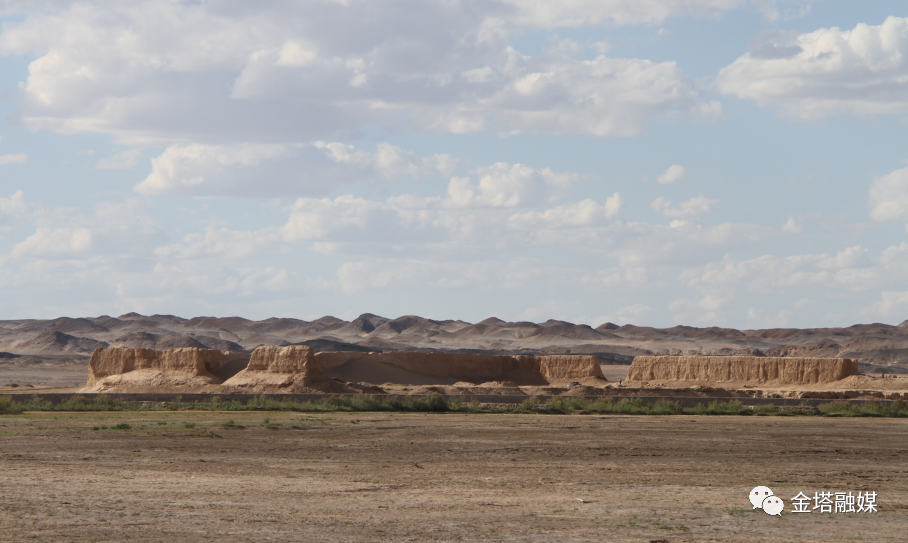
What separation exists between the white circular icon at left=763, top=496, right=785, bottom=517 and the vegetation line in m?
21.5

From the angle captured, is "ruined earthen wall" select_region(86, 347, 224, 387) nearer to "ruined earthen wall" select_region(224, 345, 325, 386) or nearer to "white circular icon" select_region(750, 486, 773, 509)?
"ruined earthen wall" select_region(224, 345, 325, 386)

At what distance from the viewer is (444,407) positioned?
3484 centimetres

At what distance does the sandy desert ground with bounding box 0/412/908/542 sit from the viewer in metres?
11.3

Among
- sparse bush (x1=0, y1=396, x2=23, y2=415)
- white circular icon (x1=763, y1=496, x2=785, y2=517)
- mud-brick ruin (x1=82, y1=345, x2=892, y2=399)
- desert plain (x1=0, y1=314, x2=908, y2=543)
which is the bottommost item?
sparse bush (x1=0, y1=396, x2=23, y2=415)

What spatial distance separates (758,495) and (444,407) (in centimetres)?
2176

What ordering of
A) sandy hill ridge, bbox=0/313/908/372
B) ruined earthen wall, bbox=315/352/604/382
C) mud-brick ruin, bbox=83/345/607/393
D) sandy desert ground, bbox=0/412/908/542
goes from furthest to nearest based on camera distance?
sandy hill ridge, bbox=0/313/908/372 → ruined earthen wall, bbox=315/352/604/382 → mud-brick ruin, bbox=83/345/607/393 → sandy desert ground, bbox=0/412/908/542

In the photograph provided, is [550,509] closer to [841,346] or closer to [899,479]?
[899,479]

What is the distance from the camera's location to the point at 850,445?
22594mm

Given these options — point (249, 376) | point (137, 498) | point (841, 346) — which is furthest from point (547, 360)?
point (841, 346)

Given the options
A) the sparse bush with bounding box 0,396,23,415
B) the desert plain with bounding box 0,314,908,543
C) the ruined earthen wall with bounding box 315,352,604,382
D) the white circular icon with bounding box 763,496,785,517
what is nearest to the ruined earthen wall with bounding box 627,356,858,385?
the ruined earthen wall with bounding box 315,352,604,382

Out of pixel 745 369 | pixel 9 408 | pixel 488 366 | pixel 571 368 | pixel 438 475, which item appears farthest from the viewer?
pixel 488 366

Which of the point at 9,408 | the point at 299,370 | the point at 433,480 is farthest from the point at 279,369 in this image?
the point at 433,480

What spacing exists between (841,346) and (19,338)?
123243 mm

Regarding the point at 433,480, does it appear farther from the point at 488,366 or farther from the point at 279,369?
the point at 488,366
